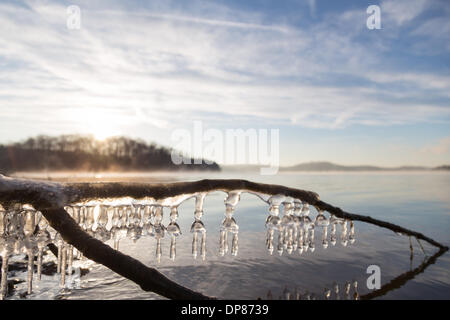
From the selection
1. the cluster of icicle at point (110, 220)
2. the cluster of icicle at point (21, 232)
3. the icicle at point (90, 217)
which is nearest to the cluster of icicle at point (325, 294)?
the cluster of icicle at point (110, 220)

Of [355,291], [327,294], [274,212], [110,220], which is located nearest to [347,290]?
[355,291]

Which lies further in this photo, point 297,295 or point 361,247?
point 361,247

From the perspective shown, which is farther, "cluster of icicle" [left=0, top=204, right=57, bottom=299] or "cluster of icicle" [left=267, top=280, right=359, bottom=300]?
"cluster of icicle" [left=267, top=280, right=359, bottom=300]

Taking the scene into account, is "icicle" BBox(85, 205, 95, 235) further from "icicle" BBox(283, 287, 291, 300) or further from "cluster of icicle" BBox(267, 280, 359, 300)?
"icicle" BBox(283, 287, 291, 300)

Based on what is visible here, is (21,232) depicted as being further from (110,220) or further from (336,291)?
(336,291)

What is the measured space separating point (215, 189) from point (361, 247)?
10420mm

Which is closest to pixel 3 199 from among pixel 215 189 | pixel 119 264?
pixel 119 264

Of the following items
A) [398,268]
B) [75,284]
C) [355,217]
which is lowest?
[398,268]

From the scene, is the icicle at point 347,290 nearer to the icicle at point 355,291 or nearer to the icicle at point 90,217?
the icicle at point 355,291

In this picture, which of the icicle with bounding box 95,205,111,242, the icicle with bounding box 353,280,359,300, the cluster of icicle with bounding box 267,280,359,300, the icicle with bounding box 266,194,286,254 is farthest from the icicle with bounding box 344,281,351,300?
the icicle with bounding box 95,205,111,242

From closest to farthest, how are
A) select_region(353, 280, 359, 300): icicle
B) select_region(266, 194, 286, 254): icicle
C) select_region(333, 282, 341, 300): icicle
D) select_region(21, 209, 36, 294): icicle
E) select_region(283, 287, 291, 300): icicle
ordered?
select_region(21, 209, 36, 294): icicle, select_region(266, 194, 286, 254): icicle, select_region(283, 287, 291, 300): icicle, select_region(333, 282, 341, 300): icicle, select_region(353, 280, 359, 300): icicle

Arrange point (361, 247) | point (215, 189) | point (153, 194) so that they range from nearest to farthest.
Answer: point (153, 194), point (215, 189), point (361, 247)

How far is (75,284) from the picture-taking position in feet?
20.3
